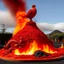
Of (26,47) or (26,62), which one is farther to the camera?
(26,47)

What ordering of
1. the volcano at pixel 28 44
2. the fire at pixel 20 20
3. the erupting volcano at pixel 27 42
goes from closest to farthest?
the erupting volcano at pixel 27 42
the volcano at pixel 28 44
the fire at pixel 20 20

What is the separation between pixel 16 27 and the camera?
2786 centimetres

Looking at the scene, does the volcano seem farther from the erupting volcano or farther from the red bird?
the red bird

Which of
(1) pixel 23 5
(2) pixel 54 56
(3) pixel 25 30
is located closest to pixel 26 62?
(2) pixel 54 56

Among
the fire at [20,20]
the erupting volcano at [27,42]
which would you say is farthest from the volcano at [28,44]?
Answer: the fire at [20,20]

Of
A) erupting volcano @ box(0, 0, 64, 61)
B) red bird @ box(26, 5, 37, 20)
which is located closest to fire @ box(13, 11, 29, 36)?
erupting volcano @ box(0, 0, 64, 61)

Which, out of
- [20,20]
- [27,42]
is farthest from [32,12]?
[27,42]

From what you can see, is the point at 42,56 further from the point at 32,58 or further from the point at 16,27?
the point at 16,27

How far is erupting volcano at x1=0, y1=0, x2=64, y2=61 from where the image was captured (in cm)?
2245

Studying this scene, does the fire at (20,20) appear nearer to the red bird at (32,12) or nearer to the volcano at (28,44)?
the red bird at (32,12)

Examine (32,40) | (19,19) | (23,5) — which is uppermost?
(23,5)

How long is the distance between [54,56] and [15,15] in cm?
848

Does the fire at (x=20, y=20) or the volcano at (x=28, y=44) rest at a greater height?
the fire at (x=20, y=20)

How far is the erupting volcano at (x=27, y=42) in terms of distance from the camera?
22.5 meters
